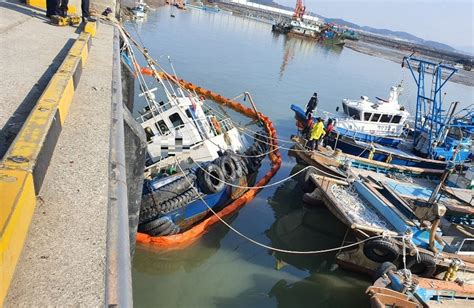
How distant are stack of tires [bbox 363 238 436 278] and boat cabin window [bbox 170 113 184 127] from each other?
5.98 metres

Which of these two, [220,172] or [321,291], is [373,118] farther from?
[321,291]

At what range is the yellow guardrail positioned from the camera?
64.1 inches

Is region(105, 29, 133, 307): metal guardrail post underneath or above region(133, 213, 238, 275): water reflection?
above

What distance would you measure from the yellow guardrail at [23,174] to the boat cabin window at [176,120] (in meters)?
7.35

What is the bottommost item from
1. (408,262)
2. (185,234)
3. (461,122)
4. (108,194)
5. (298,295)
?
(298,295)

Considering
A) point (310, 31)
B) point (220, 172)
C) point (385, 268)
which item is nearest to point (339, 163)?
point (220, 172)

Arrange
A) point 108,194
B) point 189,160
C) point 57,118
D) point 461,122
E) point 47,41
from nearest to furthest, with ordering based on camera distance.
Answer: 1. point 108,194
2. point 57,118
3. point 47,41
4. point 189,160
5. point 461,122

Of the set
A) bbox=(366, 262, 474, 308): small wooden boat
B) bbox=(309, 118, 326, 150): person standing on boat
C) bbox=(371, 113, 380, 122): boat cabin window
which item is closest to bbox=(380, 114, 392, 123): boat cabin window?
bbox=(371, 113, 380, 122): boat cabin window

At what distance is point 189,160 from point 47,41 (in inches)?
187

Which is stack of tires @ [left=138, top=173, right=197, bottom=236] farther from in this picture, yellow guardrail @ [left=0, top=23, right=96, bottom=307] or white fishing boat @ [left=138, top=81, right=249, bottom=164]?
yellow guardrail @ [left=0, top=23, right=96, bottom=307]

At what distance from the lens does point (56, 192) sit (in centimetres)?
251

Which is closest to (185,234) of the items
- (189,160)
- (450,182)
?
(189,160)

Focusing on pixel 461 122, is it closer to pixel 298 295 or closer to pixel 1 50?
pixel 298 295

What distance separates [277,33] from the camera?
3125 inches
